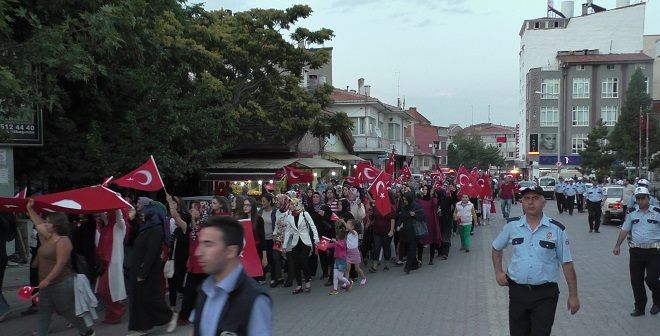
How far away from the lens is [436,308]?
911cm

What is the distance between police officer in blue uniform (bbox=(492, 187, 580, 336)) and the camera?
5184mm

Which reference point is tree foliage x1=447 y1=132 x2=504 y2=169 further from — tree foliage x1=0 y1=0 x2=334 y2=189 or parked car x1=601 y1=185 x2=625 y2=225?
tree foliage x1=0 y1=0 x2=334 y2=189

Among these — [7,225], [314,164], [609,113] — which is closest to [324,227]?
[7,225]

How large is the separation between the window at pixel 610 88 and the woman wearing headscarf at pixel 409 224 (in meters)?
60.1

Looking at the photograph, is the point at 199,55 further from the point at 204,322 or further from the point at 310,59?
the point at 204,322

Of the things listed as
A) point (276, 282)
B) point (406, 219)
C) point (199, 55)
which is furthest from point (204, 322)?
point (199, 55)

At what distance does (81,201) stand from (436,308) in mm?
5272

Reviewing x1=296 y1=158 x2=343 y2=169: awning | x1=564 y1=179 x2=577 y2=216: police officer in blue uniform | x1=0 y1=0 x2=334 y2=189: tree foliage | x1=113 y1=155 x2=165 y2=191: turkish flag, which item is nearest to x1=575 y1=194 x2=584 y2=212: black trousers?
x1=564 y1=179 x2=577 y2=216: police officer in blue uniform

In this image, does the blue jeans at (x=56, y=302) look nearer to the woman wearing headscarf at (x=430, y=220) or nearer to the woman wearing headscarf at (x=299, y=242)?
the woman wearing headscarf at (x=299, y=242)

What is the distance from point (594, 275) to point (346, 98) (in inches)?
1316

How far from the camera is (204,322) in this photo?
3.04m

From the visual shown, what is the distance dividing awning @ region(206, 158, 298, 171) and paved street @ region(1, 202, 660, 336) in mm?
12114

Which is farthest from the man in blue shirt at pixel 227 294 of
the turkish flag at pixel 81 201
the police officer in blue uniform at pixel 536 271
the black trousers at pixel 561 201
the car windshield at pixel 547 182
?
the car windshield at pixel 547 182

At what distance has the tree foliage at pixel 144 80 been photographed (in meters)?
8.82
